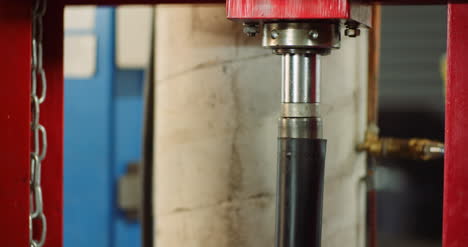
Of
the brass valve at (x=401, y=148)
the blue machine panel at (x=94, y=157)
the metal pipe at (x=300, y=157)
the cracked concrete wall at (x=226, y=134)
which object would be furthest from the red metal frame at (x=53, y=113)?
the blue machine panel at (x=94, y=157)

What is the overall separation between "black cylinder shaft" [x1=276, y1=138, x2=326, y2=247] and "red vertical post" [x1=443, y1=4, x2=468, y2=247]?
15cm

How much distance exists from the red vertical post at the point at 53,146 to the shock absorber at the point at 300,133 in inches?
15.5

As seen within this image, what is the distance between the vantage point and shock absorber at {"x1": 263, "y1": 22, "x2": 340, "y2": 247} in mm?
850

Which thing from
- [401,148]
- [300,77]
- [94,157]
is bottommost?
[94,157]

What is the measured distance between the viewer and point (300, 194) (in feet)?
2.79

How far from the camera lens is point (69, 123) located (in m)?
2.46

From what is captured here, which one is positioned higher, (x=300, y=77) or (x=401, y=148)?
(x=300, y=77)

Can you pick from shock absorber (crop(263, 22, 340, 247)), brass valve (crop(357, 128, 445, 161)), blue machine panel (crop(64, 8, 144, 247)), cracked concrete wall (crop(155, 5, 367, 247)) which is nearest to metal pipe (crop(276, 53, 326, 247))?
shock absorber (crop(263, 22, 340, 247))

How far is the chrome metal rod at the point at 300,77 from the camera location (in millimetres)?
875

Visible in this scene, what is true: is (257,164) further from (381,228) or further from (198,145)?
(381,228)

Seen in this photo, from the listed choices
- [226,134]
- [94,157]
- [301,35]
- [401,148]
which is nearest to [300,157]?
[301,35]

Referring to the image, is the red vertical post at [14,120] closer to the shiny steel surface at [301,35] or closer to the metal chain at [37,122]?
the metal chain at [37,122]

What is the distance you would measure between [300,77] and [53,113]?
43 centimetres

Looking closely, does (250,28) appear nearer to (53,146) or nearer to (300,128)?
(300,128)
